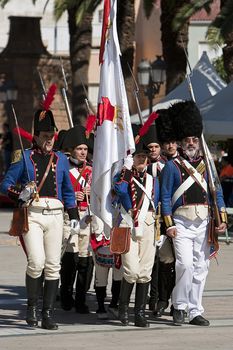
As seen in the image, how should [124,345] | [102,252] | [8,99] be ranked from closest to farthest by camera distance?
[124,345] → [102,252] → [8,99]

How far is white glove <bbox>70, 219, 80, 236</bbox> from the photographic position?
1151 cm

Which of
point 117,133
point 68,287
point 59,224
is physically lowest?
point 68,287

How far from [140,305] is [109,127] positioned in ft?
5.11

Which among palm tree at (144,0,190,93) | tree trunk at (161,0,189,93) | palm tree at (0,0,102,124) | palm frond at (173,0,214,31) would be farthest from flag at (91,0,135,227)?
palm tree at (0,0,102,124)

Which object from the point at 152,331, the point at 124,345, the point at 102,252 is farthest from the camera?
the point at 102,252

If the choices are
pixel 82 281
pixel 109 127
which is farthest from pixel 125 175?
pixel 82 281

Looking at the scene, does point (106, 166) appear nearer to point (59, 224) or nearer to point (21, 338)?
point (59, 224)

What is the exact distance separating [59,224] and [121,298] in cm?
83

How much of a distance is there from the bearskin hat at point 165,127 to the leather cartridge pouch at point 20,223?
165 centimetres

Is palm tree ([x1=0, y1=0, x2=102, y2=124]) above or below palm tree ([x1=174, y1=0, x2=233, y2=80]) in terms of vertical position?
below

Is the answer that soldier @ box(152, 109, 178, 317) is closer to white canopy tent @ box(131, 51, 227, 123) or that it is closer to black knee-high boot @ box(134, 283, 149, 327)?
black knee-high boot @ box(134, 283, 149, 327)

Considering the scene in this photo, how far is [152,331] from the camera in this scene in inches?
435

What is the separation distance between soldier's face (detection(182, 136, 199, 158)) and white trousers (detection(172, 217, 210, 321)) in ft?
1.95

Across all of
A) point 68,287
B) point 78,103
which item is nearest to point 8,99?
point 78,103
